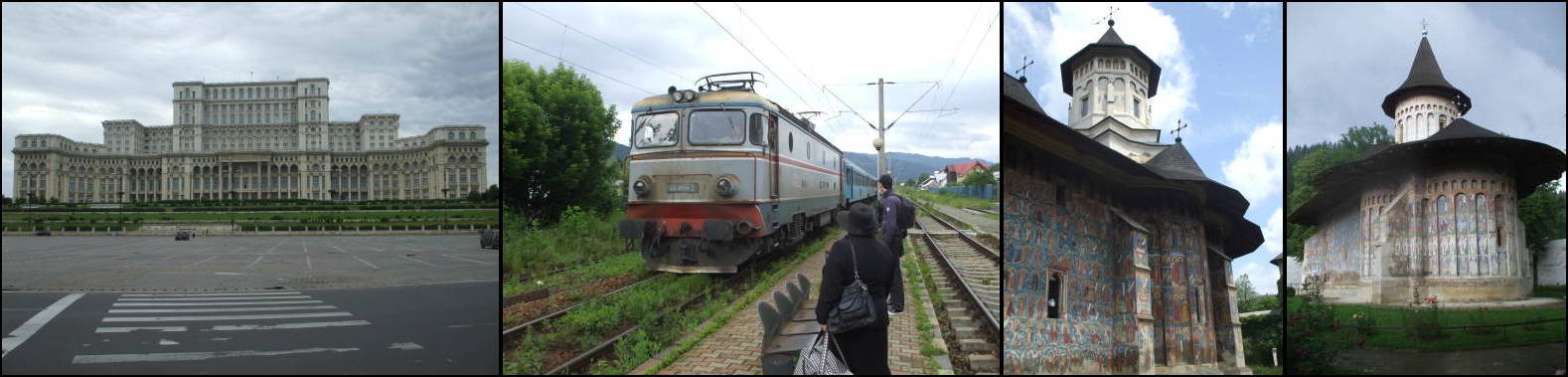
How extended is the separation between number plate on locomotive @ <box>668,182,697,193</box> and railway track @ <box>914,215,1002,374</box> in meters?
2.89

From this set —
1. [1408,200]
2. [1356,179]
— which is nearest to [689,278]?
[1356,179]

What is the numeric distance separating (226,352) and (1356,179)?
11.9 m

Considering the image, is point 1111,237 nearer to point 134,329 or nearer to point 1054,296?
point 1054,296

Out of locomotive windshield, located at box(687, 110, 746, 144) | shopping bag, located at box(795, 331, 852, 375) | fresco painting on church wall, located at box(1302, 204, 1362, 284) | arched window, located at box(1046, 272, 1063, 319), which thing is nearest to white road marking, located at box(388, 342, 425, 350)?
locomotive windshield, located at box(687, 110, 746, 144)

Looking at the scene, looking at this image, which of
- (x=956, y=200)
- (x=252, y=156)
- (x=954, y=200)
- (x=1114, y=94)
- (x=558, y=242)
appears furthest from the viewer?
(x=954, y=200)

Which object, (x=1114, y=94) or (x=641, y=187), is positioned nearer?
(x=641, y=187)

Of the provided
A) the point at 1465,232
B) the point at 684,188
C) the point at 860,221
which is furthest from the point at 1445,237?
the point at 684,188

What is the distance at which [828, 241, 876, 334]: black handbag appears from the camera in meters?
3.88

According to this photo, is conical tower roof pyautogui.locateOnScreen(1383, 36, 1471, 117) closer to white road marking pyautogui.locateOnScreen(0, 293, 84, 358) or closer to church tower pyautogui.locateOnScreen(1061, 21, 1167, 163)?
church tower pyautogui.locateOnScreen(1061, 21, 1167, 163)

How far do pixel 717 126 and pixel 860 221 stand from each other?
3.63m

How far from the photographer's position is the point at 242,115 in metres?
21.7

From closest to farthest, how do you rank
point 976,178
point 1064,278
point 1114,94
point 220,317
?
1. point 1064,278
2. point 1114,94
3. point 220,317
4. point 976,178

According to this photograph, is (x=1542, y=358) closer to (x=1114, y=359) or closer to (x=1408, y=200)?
(x=1408, y=200)

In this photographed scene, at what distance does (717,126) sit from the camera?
24.0 feet
